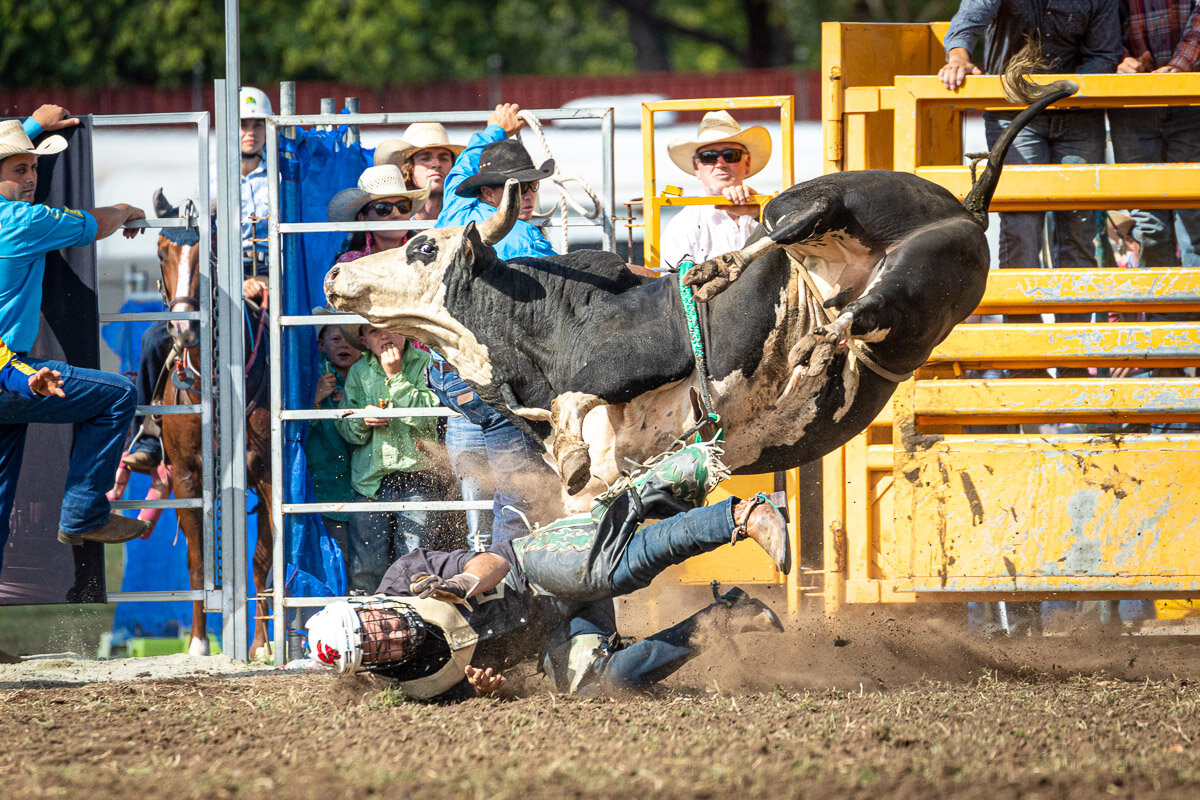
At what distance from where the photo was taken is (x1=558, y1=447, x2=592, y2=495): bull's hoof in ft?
14.8

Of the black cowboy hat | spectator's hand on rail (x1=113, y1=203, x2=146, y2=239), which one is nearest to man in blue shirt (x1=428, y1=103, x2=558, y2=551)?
the black cowboy hat

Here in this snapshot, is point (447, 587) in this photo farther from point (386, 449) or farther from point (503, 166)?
point (503, 166)

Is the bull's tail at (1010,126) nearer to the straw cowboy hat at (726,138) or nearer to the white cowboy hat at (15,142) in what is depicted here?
the straw cowboy hat at (726,138)

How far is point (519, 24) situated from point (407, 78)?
9.87 ft

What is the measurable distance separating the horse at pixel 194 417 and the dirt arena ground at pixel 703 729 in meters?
1.03

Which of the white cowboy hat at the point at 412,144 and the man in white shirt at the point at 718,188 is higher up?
the white cowboy hat at the point at 412,144

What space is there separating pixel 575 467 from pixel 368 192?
262 cm

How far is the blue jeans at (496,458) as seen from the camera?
19.1ft

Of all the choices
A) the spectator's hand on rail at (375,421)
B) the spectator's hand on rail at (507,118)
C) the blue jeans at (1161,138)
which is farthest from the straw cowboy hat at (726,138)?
the spectator's hand on rail at (375,421)

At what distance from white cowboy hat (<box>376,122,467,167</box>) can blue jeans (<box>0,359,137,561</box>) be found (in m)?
1.83

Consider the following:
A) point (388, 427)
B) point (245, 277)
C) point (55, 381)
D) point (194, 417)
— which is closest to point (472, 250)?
point (388, 427)

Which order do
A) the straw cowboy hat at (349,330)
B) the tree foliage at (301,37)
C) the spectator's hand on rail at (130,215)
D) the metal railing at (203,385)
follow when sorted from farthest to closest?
the tree foliage at (301,37) → the straw cowboy hat at (349,330) → the metal railing at (203,385) → the spectator's hand on rail at (130,215)

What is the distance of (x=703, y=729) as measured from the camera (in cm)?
407

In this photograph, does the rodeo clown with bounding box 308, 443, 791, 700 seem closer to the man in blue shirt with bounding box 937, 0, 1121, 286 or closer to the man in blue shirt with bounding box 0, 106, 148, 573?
the man in blue shirt with bounding box 0, 106, 148, 573
